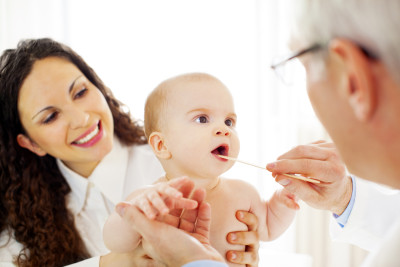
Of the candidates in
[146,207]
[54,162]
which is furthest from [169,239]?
[54,162]

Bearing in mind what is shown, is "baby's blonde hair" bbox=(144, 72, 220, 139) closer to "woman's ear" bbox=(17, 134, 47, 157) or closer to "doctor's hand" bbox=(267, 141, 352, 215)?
"doctor's hand" bbox=(267, 141, 352, 215)

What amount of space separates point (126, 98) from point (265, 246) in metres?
1.69

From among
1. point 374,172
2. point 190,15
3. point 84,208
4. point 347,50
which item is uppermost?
point 190,15

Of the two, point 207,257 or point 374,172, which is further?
point 207,257

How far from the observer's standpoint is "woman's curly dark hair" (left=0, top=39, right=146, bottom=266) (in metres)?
1.76

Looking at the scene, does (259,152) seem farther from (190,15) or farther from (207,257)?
(207,257)

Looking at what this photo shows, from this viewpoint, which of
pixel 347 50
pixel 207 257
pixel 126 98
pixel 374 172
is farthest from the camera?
pixel 126 98

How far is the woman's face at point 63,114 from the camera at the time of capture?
1735 mm

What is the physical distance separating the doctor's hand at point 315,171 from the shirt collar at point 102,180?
96cm

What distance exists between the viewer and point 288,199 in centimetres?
136

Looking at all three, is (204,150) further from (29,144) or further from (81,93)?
(29,144)

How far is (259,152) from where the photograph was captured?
9.89 ft

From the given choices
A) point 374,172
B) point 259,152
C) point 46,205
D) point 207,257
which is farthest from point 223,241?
point 259,152

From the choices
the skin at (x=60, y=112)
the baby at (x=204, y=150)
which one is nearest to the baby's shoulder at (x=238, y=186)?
the baby at (x=204, y=150)
